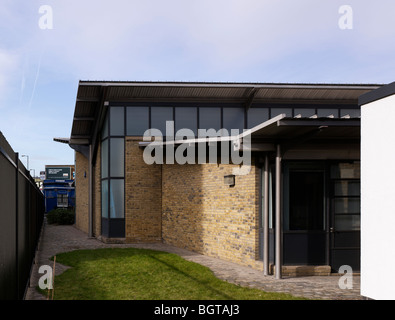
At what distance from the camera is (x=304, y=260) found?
36.1 ft

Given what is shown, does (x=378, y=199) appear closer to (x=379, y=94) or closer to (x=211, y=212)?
(x=379, y=94)

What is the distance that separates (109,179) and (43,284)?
9.25 m

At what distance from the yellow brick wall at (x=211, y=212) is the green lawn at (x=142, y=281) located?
1323mm

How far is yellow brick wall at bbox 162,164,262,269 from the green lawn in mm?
1323

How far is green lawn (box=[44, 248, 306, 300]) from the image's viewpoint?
28.3 feet

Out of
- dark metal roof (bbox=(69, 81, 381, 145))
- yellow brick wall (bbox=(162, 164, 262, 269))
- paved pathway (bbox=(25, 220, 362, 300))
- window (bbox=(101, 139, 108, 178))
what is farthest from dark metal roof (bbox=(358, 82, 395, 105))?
window (bbox=(101, 139, 108, 178))

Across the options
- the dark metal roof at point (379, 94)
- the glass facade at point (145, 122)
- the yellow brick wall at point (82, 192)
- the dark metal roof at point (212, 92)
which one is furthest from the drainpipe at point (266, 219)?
the yellow brick wall at point (82, 192)

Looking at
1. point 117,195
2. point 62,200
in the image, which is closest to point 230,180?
point 117,195

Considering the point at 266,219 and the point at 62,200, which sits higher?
the point at 266,219

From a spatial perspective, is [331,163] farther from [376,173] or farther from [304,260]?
[376,173]

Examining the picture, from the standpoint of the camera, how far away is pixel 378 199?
21.7 ft

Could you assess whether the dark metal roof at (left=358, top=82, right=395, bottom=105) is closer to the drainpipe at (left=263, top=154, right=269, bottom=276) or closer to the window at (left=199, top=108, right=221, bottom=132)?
the drainpipe at (left=263, top=154, right=269, bottom=276)

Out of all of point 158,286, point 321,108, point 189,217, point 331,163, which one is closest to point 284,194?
point 331,163

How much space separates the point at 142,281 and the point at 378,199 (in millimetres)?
5799
